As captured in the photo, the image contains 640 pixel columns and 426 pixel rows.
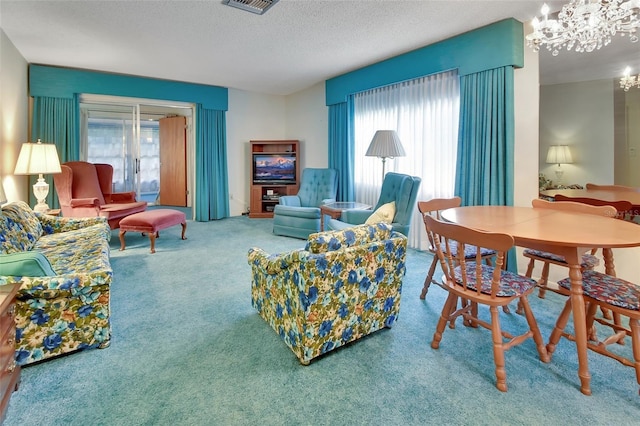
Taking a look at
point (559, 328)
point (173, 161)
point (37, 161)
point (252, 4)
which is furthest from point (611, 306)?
point (173, 161)

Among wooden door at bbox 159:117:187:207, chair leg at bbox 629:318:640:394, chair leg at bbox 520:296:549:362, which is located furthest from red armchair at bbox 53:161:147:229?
chair leg at bbox 629:318:640:394

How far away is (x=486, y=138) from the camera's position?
11.5 feet

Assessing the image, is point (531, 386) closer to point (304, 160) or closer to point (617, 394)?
point (617, 394)

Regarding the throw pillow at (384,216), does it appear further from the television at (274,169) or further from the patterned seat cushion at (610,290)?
the television at (274,169)

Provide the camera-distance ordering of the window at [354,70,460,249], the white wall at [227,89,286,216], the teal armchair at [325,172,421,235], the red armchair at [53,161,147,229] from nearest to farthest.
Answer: the teal armchair at [325,172,421,235] < the window at [354,70,460,249] < the red armchair at [53,161,147,229] < the white wall at [227,89,286,216]

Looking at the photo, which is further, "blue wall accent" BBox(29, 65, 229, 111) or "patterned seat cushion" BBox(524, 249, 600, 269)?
"blue wall accent" BBox(29, 65, 229, 111)

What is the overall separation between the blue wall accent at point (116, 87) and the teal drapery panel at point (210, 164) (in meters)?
0.24

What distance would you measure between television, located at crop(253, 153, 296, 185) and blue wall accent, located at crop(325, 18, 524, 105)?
2.02 metres

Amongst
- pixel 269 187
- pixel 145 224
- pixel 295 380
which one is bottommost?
pixel 295 380

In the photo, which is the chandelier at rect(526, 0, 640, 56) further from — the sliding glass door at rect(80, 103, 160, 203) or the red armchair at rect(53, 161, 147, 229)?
the sliding glass door at rect(80, 103, 160, 203)

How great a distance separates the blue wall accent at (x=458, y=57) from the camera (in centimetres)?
329

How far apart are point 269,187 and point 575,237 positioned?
563 centimetres

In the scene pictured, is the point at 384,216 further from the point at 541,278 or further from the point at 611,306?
the point at 611,306

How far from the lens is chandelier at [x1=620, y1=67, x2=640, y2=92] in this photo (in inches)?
116
